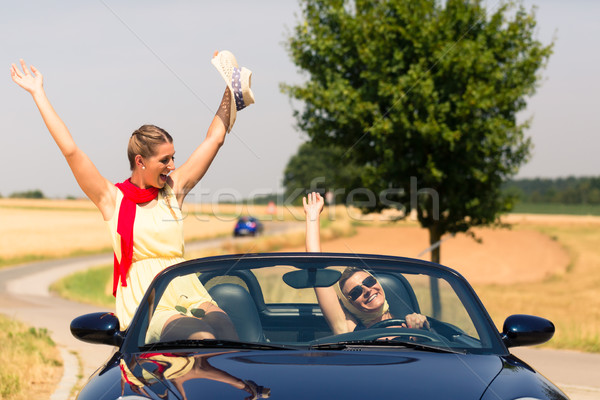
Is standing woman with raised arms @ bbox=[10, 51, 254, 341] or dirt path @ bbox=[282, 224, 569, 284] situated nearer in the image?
standing woman with raised arms @ bbox=[10, 51, 254, 341]

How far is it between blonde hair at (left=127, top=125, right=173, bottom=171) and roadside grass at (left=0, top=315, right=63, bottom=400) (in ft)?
11.2

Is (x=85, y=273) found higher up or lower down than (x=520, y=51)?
lower down

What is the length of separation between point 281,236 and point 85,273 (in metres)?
19.9

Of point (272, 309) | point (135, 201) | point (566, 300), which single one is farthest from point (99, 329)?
point (566, 300)

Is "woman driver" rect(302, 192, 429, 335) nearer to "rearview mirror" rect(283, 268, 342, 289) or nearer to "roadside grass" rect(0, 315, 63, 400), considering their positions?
"rearview mirror" rect(283, 268, 342, 289)

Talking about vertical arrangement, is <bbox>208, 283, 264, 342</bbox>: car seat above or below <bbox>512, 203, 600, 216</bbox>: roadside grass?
above

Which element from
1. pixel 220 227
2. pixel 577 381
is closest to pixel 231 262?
pixel 577 381

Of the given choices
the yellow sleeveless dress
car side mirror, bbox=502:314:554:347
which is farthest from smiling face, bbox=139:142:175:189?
car side mirror, bbox=502:314:554:347

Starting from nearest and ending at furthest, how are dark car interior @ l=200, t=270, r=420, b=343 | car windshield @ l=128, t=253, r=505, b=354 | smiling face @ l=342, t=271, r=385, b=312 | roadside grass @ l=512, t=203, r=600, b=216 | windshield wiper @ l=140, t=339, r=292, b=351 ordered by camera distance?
windshield wiper @ l=140, t=339, r=292, b=351 → car windshield @ l=128, t=253, r=505, b=354 → dark car interior @ l=200, t=270, r=420, b=343 → smiling face @ l=342, t=271, r=385, b=312 → roadside grass @ l=512, t=203, r=600, b=216

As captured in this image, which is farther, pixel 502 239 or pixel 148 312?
pixel 502 239

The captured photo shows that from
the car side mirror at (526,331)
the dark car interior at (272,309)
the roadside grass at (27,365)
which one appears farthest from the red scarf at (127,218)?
the roadside grass at (27,365)

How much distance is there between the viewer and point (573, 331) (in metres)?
12.5

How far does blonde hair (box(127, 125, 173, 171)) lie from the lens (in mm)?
4297

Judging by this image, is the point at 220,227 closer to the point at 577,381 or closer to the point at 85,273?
the point at 85,273
